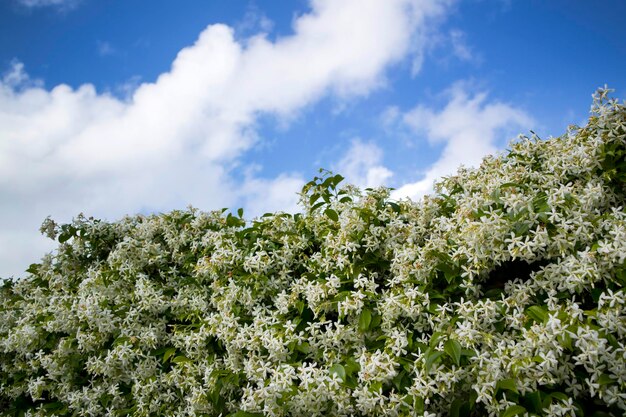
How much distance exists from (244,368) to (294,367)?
48 cm

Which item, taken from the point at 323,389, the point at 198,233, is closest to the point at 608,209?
the point at 323,389

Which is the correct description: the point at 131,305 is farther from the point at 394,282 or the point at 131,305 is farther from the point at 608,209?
the point at 608,209

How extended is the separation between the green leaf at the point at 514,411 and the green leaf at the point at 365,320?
961 millimetres

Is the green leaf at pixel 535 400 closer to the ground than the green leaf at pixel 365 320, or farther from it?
closer to the ground

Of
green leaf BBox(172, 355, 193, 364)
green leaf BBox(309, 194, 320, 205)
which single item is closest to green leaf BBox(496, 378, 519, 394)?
green leaf BBox(309, 194, 320, 205)

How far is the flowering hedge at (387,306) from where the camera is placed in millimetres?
2994

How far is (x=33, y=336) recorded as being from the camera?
575 cm

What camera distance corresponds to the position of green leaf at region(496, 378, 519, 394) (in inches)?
113

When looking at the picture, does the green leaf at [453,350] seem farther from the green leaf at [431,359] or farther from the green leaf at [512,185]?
the green leaf at [512,185]

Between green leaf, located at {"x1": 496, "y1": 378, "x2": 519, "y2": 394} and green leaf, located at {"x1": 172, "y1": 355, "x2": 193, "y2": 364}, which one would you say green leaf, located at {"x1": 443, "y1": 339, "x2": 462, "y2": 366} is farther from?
green leaf, located at {"x1": 172, "y1": 355, "x2": 193, "y2": 364}

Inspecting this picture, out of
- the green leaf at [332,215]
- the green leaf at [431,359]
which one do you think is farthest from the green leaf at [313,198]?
the green leaf at [431,359]

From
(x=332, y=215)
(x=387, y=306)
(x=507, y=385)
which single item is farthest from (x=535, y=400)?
(x=332, y=215)

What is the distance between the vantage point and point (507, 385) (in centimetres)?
289

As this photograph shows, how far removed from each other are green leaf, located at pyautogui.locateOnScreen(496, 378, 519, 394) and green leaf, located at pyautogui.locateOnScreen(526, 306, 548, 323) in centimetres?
37
